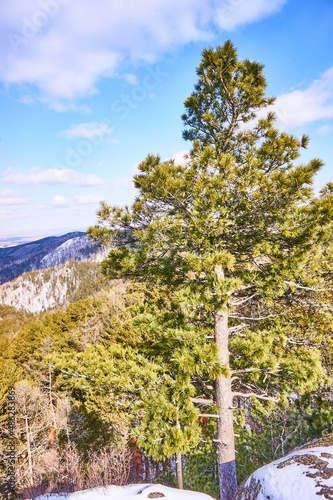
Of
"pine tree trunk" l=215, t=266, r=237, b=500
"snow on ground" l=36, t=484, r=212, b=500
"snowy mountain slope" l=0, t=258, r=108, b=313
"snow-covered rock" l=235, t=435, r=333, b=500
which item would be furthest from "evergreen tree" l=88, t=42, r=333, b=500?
"snowy mountain slope" l=0, t=258, r=108, b=313

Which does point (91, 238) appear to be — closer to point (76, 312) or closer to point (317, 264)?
point (317, 264)

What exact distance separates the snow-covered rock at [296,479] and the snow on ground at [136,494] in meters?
1.61

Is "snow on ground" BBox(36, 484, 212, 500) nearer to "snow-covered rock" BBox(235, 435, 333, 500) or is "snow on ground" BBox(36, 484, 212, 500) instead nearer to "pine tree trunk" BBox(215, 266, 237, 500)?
"pine tree trunk" BBox(215, 266, 237, 500)

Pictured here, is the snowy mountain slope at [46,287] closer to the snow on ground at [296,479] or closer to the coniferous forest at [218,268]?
the coniferous forest at [218,268]

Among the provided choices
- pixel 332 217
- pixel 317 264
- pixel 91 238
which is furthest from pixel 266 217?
pixel 91 238

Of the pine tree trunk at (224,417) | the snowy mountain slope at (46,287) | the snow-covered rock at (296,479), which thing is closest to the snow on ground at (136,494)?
the pine tree trunk at (224,417)

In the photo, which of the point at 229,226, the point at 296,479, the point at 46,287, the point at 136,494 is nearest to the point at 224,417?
the point at 136,494

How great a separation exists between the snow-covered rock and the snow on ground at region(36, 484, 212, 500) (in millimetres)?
1614

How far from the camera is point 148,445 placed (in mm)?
4707

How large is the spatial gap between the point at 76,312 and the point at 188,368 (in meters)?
30.0

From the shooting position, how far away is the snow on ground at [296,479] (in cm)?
242

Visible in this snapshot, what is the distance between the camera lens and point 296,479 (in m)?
2.60

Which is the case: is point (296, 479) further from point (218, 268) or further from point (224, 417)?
point (218, 268)

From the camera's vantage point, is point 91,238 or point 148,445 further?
point 91,238
